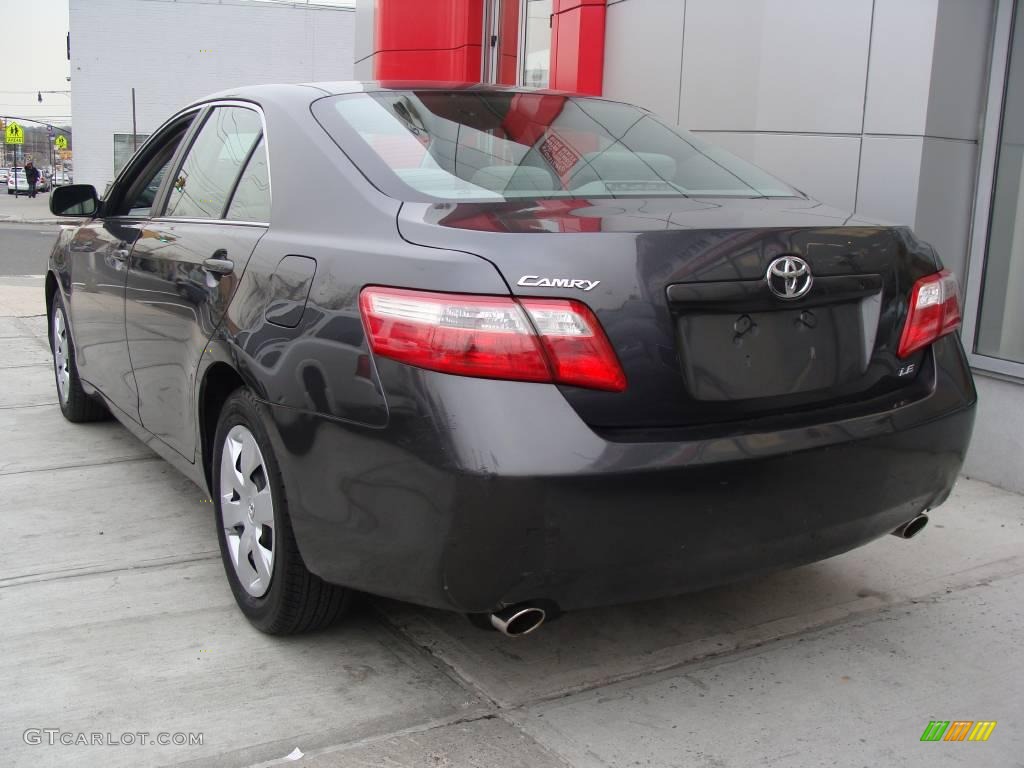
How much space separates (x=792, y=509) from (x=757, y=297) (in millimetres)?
519

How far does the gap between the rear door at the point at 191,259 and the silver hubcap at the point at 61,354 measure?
1699mm

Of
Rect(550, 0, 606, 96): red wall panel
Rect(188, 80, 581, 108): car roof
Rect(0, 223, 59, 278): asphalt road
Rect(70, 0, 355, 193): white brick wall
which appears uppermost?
Rect(70, 0, 355, 193): white brick wall

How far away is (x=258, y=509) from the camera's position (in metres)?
3.03

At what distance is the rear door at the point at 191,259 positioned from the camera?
3.24 metres

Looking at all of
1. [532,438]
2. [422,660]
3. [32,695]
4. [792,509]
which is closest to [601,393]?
[532,438]

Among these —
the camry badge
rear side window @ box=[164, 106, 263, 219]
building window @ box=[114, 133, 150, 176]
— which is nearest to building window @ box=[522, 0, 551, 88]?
rear side window @ box=[164, 106, 263, 219]

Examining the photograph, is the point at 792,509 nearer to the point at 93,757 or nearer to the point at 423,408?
the point at 423,408

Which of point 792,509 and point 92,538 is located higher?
point 792,509

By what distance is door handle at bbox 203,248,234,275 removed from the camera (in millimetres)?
3177

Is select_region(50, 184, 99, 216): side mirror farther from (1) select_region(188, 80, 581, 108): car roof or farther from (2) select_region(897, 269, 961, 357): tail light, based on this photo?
(2) select_region(897, 269, 961, 357): tail light

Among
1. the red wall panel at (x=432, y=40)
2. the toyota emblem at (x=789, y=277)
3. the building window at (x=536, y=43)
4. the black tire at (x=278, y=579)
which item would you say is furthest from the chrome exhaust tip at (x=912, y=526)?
the building window at (x=536, y=43)

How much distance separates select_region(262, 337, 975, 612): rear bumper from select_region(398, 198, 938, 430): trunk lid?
0.30 feet

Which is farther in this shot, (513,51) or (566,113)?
(513,51)

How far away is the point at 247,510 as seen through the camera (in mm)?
3119
